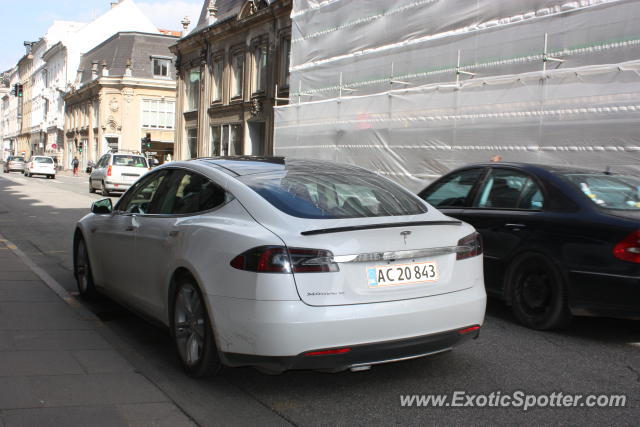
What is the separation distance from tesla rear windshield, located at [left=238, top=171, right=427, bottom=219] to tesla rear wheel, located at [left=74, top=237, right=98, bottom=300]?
2.70 m

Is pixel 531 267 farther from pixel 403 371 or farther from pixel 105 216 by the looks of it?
pixel 105 216

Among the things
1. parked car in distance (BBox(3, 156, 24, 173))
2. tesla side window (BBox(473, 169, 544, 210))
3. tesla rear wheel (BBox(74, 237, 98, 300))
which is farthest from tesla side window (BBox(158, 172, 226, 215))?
parked car in distance (BBox(3, 156, 24, 173))

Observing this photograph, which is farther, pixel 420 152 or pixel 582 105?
pixel 420 152

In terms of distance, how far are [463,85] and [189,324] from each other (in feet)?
41.2

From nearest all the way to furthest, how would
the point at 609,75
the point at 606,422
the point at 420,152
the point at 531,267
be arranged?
the point at 606,422 → the point at 531,267 → the point at 609,75 → the point at 420,152

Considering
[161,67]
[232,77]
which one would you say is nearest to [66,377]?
[232,77]

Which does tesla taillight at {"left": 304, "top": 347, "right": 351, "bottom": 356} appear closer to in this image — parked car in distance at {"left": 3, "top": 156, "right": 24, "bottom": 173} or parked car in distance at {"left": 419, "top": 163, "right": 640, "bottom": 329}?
parked car in distance at {"left": 419, "top": 163, "right": 640, "bottom": 329}

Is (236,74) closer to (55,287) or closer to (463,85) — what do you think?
(463,85)

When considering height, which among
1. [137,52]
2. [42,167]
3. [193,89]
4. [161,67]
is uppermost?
Result: [137,52]

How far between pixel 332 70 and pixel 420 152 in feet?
21.1

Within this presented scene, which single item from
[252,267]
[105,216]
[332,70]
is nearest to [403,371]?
[252,267]

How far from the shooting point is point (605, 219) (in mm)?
5273

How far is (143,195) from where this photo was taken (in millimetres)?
5789

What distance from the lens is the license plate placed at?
12.8 feet
